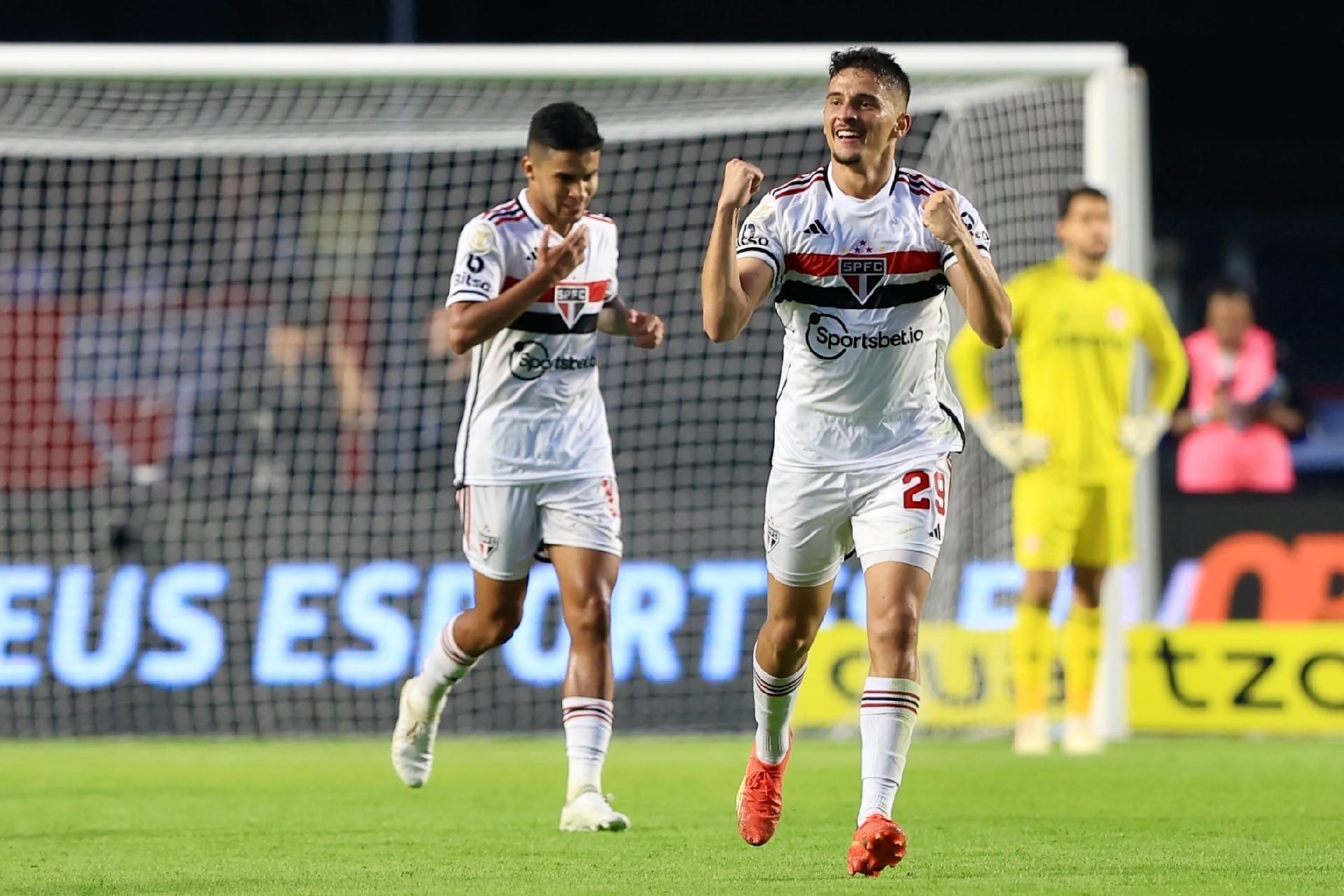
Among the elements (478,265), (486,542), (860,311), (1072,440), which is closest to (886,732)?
(860,311)

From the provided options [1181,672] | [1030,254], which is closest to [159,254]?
[1030,254]

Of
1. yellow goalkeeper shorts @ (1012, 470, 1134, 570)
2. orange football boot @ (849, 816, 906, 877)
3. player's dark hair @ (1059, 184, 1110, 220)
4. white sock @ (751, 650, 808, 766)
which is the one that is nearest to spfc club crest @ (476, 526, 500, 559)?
white sock @ (751, 650, 808, 766)

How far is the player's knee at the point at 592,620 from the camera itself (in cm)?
650

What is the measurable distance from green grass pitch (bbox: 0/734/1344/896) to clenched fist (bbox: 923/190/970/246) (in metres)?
1.51

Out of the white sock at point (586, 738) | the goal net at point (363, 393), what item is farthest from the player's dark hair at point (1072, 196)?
the white sock at point (586, 738)

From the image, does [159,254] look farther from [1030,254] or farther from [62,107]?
[1030,254]

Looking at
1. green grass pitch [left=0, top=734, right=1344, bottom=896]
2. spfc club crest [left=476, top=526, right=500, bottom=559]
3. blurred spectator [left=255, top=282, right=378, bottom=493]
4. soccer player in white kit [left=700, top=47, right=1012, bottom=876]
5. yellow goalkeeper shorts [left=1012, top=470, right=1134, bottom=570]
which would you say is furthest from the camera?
blurred spectator [left=255, top=282, right=378, bottom=493]

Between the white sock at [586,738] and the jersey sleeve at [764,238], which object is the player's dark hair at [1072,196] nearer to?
the white sock at [586,738]

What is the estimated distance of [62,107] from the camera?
11586mm

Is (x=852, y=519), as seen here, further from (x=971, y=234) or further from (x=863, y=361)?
(x=971, y=234)

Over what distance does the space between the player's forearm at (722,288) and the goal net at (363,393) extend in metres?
5.14

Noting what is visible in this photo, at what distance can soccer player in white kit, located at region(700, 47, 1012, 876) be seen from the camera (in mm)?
5336

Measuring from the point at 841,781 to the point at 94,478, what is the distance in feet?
15.8

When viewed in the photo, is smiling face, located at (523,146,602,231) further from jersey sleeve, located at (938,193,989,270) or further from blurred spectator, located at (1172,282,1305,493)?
blurred spectator, located at (1172,282,1305,493)
